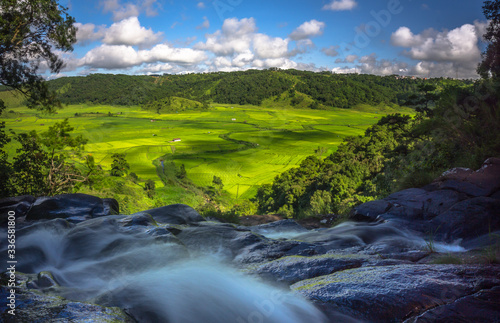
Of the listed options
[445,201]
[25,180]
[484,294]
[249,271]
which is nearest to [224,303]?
[249,271]

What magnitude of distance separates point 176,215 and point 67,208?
15.8 feet

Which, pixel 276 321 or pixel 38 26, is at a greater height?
pixel 38 26

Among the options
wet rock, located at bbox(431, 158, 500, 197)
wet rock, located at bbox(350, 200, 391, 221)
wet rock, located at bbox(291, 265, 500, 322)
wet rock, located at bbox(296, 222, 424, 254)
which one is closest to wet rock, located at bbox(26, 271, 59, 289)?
wet rock, located at bbox(291, 265, 500, 322)

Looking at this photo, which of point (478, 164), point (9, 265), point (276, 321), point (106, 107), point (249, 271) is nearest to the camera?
point (276, 321)

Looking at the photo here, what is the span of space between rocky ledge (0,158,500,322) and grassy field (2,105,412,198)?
4824 cm

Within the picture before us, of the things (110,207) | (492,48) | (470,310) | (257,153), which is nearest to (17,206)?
(110,207)

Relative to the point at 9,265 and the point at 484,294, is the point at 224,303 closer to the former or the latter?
the point at 484,294

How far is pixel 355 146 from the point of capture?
6056cm

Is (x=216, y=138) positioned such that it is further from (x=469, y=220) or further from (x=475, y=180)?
(x=469, y=220)

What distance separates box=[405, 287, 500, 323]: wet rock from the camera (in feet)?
10.4

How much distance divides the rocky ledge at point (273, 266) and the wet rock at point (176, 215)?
0.29ft

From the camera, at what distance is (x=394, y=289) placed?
4.11 m

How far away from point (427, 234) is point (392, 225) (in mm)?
1095

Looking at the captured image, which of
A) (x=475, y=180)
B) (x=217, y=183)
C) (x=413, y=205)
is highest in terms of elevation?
(x=475, y=180)
